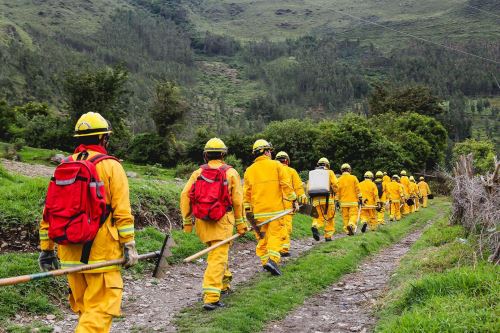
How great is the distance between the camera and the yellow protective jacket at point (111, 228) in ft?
17.5

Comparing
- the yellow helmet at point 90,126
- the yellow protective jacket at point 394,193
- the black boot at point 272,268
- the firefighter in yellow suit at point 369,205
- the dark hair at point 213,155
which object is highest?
the yellow helmet at point 90,126

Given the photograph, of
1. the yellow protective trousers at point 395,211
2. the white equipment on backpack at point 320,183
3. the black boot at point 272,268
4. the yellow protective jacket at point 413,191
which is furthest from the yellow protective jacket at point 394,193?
the black boot at point 272,268

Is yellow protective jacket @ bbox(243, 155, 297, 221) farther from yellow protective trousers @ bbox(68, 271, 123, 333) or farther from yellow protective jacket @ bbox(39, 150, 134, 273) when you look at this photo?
yellow protective trousers @ bbox(68, 271, 123, 333)

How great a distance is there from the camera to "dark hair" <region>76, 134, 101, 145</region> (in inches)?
219

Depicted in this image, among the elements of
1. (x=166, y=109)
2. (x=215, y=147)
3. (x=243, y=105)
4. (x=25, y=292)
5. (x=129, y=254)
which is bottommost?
(x=243, y=105)

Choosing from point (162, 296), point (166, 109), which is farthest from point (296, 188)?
point (166, 109)

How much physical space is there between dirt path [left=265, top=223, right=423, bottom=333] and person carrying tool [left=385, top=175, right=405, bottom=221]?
16038 millimetres

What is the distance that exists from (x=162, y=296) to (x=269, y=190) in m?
3.34

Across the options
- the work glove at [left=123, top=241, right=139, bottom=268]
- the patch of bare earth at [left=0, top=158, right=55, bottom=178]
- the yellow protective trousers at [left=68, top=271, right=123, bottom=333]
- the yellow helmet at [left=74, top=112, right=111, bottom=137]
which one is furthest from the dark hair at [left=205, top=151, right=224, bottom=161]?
the patch of bare earth at [left=0, top=158, right=55, bottom=178]

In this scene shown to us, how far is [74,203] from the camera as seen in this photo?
16.3ft

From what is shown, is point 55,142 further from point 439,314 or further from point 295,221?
point 439,314

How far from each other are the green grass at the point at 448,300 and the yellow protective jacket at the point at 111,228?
343cm

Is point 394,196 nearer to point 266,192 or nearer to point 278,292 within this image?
point 266,192

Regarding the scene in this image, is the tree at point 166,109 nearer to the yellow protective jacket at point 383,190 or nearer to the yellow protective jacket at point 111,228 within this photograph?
the yellow protective jacket at point 383,190
